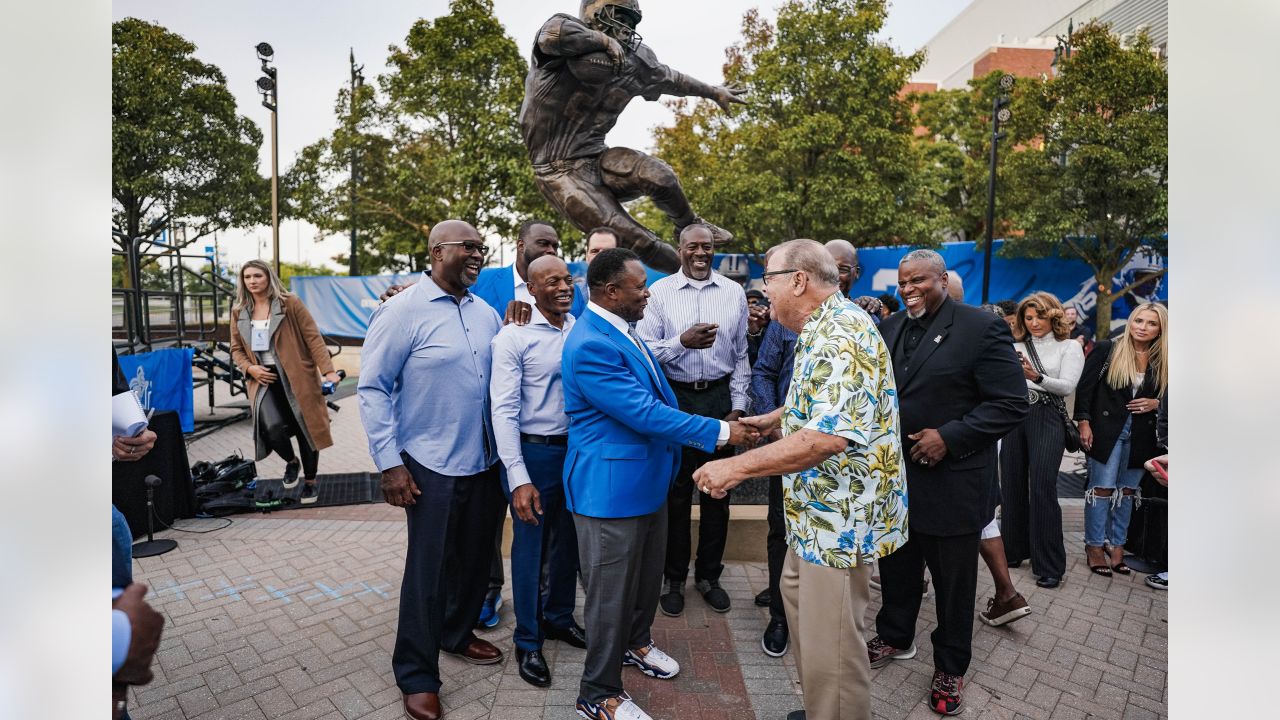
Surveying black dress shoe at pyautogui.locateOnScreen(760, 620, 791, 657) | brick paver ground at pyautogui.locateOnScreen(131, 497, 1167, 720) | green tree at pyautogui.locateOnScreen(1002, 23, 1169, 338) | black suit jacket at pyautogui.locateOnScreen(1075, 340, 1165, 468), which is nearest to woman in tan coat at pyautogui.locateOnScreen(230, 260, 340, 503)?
brick paver ground at pyautogui.locateOnScreen(131, 497, 1167, 720)

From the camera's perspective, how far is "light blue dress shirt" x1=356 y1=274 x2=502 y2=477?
3.10 metres

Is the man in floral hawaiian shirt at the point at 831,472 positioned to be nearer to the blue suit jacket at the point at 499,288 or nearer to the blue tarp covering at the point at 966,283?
the blue suit jacket at the point at 499,288

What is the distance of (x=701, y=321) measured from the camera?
4340 mm

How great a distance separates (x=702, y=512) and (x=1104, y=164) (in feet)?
59.8

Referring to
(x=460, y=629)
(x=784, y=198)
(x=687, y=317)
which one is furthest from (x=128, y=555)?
(x=784, y=198)

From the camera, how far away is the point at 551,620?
3.85m

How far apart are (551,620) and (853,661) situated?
187 cm

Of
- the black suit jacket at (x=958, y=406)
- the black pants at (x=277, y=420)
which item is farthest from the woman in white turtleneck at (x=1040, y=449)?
the black pants at (x=277, y=420)

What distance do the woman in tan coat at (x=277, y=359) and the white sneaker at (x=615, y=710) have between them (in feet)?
13.8

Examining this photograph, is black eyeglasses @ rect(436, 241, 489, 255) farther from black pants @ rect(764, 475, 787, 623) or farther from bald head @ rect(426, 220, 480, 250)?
black pants @ rect(764, 475, 787, 623)

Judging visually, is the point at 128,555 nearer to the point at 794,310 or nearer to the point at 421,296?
the point at 421,296

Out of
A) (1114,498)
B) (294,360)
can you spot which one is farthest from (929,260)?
(294,360)

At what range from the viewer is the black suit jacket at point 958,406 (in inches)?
126

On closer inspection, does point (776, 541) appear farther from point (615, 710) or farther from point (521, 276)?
point (521, 276)
